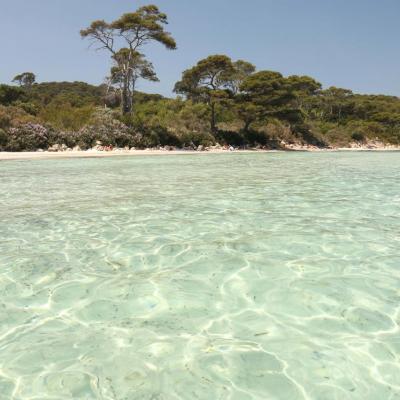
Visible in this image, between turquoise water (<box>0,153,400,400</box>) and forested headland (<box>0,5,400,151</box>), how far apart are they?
20653mm

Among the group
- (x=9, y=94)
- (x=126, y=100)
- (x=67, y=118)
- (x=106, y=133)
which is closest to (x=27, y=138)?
(x=67, y=118)

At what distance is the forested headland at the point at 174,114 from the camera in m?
26.1

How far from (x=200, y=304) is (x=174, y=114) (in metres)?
32.0

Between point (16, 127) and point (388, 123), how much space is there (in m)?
47.1

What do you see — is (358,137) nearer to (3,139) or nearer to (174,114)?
(174,114)

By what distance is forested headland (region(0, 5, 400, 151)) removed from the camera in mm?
26062

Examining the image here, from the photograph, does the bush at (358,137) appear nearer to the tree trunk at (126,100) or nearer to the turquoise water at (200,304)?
the tree trunk at (126,100)

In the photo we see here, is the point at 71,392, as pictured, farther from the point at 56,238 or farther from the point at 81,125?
the point at 81,125

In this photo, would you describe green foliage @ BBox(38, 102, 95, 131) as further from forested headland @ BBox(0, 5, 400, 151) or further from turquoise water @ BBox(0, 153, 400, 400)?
turquoise water @ BBox(0, 153, 400, 400)

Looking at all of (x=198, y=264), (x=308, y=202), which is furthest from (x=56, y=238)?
(x=308, y=202)

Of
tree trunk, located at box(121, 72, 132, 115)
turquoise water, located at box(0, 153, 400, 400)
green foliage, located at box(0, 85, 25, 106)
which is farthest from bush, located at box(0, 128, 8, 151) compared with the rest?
green foliage, located at box(0, 85, 25, 106)

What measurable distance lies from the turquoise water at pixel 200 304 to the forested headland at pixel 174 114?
20.7 meters

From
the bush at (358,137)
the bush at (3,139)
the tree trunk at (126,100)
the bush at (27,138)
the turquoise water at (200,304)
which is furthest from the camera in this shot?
the bush at (358,137)

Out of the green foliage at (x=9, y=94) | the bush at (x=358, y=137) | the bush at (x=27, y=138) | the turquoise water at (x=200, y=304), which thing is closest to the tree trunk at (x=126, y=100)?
the bush at (x=27, y=138)
